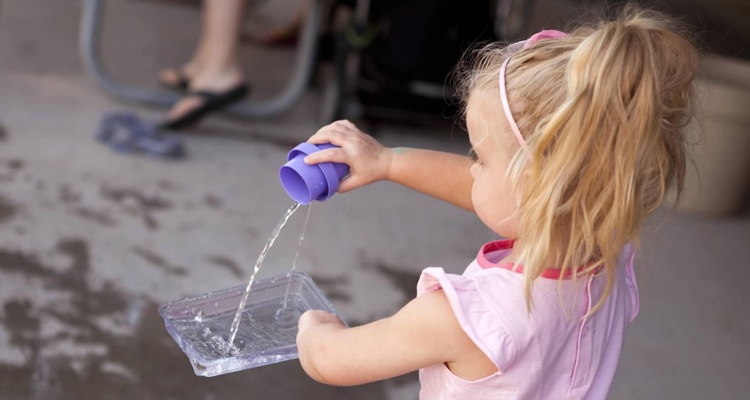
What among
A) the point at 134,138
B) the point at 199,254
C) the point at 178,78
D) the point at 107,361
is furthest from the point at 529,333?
the point at 178,78

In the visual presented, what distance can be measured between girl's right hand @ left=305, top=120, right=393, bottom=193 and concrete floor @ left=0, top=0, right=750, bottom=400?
907 mm

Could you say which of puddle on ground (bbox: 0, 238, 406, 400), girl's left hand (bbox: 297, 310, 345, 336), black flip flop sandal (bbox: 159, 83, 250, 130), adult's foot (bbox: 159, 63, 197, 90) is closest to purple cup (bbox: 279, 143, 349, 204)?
girl's left hand (bbox: 297, 310, 345, 336)

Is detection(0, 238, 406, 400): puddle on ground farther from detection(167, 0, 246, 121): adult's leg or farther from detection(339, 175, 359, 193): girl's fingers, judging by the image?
detection(167, 0, 246, 121): adult's leg

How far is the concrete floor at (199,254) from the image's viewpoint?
83.3 inches

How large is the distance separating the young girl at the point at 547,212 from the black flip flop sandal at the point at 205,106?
2.03 metres

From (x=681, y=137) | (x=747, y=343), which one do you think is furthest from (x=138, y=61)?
(x=681, y=137)

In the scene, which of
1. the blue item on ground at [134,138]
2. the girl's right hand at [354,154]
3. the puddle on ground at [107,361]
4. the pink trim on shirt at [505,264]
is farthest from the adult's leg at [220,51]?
the pink trim on shirt at [505,264]

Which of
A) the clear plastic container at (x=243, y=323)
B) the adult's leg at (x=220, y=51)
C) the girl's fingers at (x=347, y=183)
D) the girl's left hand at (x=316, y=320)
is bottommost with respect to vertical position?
the adult's leg at (x=220, y=51)

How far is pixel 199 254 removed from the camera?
8.34 ft

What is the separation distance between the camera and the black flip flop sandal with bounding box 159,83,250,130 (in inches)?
124

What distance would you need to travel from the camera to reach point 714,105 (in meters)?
3.08

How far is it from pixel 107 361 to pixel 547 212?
1316mm

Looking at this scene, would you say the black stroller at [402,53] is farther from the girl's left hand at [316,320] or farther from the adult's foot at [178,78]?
the girl's left hand at [316,320]

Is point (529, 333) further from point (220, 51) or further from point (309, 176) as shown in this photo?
point (220, 51)
